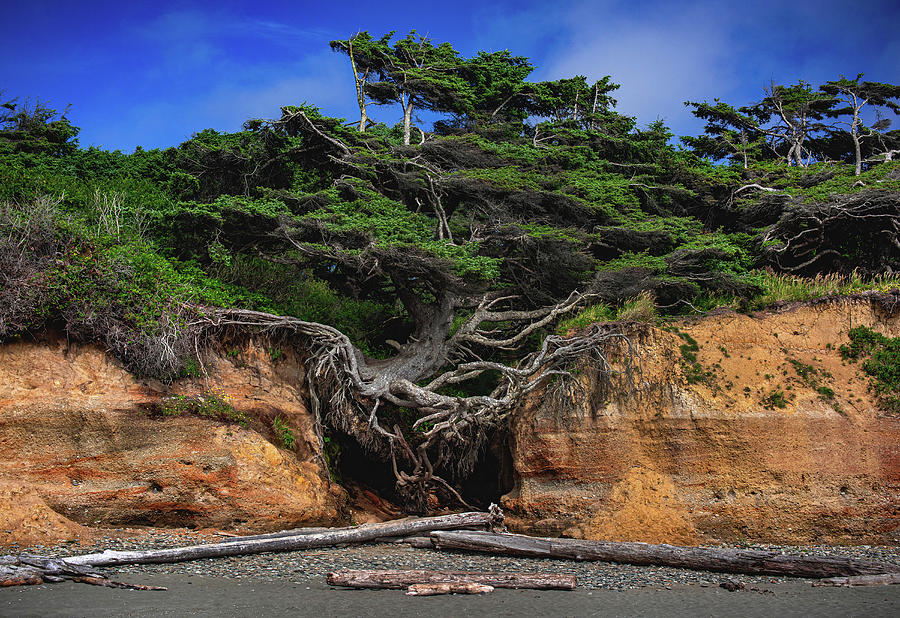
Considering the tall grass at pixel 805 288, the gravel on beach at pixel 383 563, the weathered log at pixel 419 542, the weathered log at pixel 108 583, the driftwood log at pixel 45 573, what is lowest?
the weathered log at pixel 419 542

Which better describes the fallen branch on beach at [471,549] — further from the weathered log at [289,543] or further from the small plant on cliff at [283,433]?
the small plant on cliff at [283,433]

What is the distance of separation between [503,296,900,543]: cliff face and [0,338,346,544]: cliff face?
17.0 ft

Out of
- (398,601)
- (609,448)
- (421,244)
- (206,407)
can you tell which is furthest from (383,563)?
(421,244)

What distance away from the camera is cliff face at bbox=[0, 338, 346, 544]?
11172 mm

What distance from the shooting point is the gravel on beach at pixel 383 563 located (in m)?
9.41

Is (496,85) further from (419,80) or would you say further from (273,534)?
(273,534)

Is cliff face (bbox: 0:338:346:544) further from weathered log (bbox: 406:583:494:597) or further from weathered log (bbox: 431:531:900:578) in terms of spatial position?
weathered log (bbox: 406:583:494:597)

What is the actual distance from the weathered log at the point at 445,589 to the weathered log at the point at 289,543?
3410 mm

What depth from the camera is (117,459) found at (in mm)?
11750

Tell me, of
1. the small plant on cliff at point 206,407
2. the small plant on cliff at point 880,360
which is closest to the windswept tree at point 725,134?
the small plant on cliff at point 880,360

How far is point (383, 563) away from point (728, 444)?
282 inches

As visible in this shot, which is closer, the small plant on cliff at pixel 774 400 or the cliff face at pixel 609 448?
the cliff face at pixel 609 448

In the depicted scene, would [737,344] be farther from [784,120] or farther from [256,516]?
[784,120]

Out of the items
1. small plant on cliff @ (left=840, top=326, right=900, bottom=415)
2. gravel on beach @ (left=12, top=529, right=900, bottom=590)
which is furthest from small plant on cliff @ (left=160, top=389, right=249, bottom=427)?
small plant on cliff @ (left=840, top=326, right=900, bottom=415)
